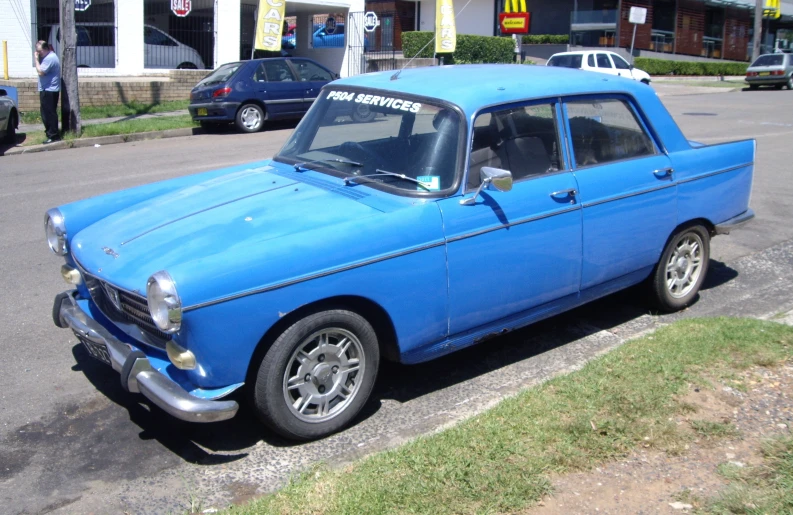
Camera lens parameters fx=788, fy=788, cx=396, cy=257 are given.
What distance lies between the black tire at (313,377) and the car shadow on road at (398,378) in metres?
0.20

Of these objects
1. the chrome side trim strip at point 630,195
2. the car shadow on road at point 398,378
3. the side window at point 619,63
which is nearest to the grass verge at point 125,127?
the car shadow on road at point 398,378

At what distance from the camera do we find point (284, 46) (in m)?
30.9

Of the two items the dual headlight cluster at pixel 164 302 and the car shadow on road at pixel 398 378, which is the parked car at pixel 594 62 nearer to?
the car shadow on road at pixel 398 378

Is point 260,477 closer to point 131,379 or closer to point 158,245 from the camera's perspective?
point 131,379

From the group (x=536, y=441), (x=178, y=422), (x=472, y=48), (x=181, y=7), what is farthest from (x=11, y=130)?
(x=472, y=48)

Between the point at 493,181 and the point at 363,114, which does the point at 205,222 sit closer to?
the point at 363,114

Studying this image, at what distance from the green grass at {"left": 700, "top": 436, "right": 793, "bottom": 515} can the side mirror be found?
5.83ft

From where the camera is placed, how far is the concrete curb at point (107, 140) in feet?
46.9

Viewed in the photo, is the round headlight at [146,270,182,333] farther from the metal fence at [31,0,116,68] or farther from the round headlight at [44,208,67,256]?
the metal fence at [31,0,116,68]

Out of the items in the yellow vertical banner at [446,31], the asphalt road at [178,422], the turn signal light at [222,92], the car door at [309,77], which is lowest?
the asphalt road at [178,422]

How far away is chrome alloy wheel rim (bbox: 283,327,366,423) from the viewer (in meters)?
3.92

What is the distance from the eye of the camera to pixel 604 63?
A: 2745cm

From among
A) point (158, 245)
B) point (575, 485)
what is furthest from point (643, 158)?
point (158, 245)

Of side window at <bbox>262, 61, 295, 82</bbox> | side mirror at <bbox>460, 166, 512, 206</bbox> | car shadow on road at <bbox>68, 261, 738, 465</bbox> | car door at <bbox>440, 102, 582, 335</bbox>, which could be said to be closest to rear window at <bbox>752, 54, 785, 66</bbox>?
side window at <bbox>262, 61, 295, 82</bbox>
